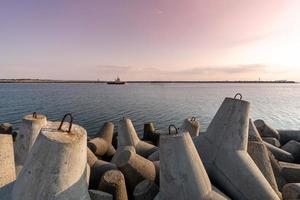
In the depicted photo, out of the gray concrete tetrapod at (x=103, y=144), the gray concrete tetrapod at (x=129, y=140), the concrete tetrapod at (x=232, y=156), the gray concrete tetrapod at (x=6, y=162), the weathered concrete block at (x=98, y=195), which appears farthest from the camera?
the gray concrete tetrapod at (x=103, y=144)

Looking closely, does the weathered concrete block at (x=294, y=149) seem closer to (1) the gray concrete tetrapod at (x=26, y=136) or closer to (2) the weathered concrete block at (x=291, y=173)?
(2) the weathered concrete block at (x=291, y=173)

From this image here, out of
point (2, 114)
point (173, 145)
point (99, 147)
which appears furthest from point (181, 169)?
point (2, 114)

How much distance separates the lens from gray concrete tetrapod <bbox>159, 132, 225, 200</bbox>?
4.07m

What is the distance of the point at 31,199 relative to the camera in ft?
10.8

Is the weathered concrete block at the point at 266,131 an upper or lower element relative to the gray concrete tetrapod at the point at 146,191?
lower

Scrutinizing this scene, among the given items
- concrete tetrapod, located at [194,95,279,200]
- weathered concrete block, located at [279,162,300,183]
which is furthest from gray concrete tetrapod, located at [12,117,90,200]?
weathered concrete block, located at [279,162,300,183]

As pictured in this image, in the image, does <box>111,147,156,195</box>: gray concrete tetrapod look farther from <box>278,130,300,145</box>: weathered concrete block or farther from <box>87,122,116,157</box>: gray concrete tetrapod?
<box>278,130,300,145</box>: weathered concrete block

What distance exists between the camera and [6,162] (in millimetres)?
4195

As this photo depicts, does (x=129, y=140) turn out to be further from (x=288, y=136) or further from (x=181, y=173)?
(x=288, y=136)

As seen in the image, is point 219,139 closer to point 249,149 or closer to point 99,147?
point 249,149

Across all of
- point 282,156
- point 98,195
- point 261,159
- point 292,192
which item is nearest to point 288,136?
point 282,156

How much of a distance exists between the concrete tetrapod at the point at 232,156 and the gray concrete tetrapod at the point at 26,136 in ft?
10.7

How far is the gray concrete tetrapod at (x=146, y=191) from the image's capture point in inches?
188

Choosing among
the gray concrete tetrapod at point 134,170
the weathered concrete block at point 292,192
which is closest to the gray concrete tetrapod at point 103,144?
the gray concrete tetrapod at point 134,170
